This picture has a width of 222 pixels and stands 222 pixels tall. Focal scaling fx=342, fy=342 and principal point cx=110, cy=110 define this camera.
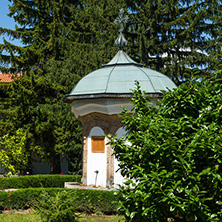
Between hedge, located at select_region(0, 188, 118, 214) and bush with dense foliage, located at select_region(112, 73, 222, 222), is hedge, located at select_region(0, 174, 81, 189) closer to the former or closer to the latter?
hedge, located at select_region(0, 188, 118, 214)

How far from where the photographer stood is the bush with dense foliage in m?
5.34

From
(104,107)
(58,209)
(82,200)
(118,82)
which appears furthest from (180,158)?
(118,82)

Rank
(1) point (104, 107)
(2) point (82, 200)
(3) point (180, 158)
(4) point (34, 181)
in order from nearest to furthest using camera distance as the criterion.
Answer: (3) point (180, 158)
(2) point (82, 200)
(1) point (104, 107)
(4) point (34, 181)

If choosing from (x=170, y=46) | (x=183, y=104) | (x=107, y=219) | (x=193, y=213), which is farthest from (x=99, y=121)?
(x=170, y=46)

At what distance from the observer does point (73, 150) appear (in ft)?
78.3

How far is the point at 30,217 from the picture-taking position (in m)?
11.3

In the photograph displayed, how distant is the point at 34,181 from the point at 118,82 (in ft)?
25.4

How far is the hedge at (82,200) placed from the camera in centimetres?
1201

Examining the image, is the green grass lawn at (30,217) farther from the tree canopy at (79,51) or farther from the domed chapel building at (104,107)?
the tree canopy at (79,51)

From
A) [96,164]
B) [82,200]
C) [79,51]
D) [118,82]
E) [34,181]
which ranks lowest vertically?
[82,200]

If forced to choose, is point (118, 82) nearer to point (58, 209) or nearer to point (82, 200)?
point (82, 200)

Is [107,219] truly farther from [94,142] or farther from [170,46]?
[170,46]

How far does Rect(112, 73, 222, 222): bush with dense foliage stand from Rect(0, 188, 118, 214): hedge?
576 centimetres

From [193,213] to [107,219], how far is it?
248 inches
